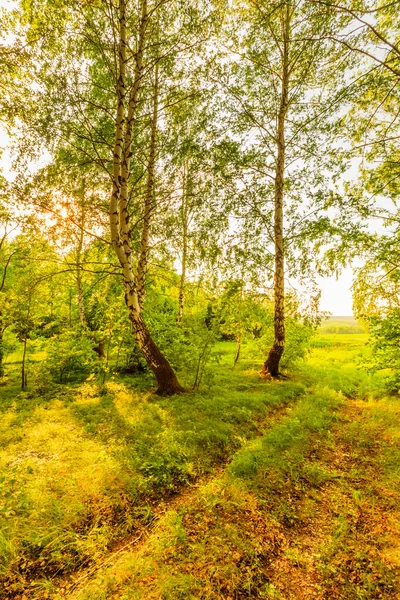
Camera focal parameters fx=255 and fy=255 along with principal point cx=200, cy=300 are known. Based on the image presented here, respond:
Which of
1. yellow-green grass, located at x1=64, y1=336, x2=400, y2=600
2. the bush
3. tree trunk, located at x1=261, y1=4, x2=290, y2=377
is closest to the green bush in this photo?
yellow-green grass, located at x1=64, y1=336, x2=400, y2=600

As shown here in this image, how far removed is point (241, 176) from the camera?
1102 centimetres

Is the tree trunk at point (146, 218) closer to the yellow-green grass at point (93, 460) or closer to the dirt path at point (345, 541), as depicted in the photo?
the yellow-green grass at point (93, 460)

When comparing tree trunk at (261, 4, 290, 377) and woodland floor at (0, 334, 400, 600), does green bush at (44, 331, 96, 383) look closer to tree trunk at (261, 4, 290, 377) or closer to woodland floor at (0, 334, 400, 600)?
woodland floor at (0, 334, 400, 600)

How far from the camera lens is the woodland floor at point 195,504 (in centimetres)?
284

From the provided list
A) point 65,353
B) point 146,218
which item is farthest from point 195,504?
point 146,218

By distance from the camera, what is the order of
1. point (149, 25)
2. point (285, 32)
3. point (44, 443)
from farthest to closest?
point (285, 32), point (149, 25), point (44, 443)

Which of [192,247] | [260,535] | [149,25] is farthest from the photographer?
[192,247]

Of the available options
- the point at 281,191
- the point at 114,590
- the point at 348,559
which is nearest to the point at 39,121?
the point at 281,191

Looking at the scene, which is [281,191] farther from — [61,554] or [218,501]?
[61,554]

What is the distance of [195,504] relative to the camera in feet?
13.1

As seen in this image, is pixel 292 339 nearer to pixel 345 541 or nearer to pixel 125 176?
pixel 345 541

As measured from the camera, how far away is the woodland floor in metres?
2.84

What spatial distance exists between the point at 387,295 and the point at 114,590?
979 centimetres

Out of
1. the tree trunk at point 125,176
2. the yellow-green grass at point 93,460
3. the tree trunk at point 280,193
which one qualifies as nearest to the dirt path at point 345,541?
the yellow-green grass at point 93,460
